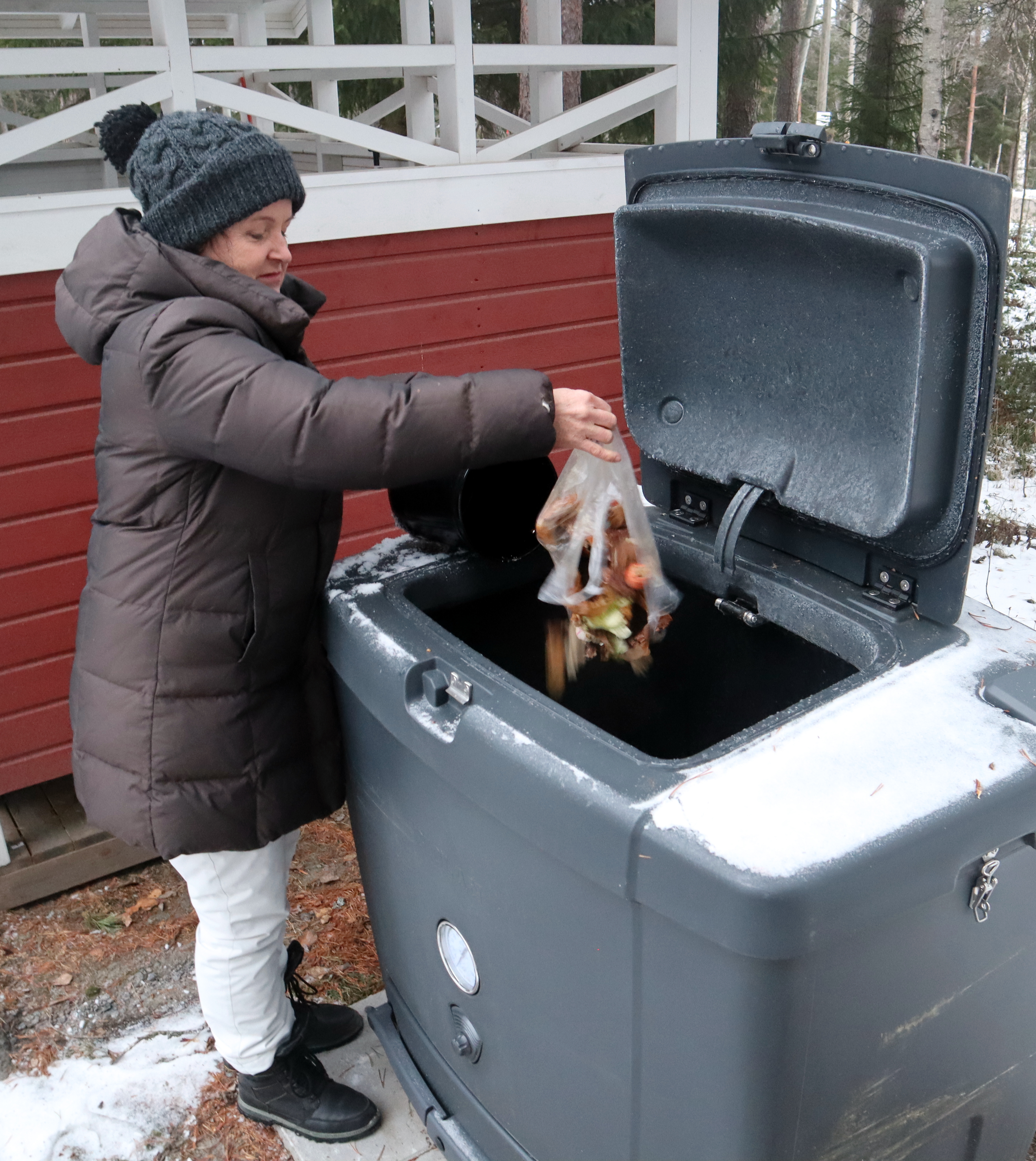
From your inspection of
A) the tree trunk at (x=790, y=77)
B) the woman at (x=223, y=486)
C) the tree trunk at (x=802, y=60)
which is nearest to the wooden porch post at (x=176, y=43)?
the woman at (x=223, y=486)

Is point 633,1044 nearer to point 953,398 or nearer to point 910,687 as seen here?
point 910,687

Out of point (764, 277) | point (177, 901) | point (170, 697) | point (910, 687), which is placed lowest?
point (177, 901)

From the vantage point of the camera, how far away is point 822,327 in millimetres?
1532

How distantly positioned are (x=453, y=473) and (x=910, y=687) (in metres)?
0.84

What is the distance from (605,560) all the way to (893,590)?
0.46m

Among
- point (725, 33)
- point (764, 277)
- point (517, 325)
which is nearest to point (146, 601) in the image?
point (764, 277)

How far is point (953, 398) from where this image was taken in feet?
4.41

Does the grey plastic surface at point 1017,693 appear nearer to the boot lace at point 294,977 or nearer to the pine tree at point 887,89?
the boot lace at point 294,977

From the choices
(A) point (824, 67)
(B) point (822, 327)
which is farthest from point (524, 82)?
(A) point (824, 67)

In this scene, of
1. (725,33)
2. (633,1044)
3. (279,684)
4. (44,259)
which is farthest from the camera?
(725,33)

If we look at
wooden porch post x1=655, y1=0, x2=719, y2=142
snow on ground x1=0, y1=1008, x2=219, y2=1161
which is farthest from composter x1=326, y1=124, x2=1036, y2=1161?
wooden porch post x1=655, y1=0, x2=719, y2=142

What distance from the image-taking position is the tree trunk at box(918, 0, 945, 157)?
988cm

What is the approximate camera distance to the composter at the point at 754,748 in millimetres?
1174

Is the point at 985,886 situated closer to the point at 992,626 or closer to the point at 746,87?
the point at 992,626
